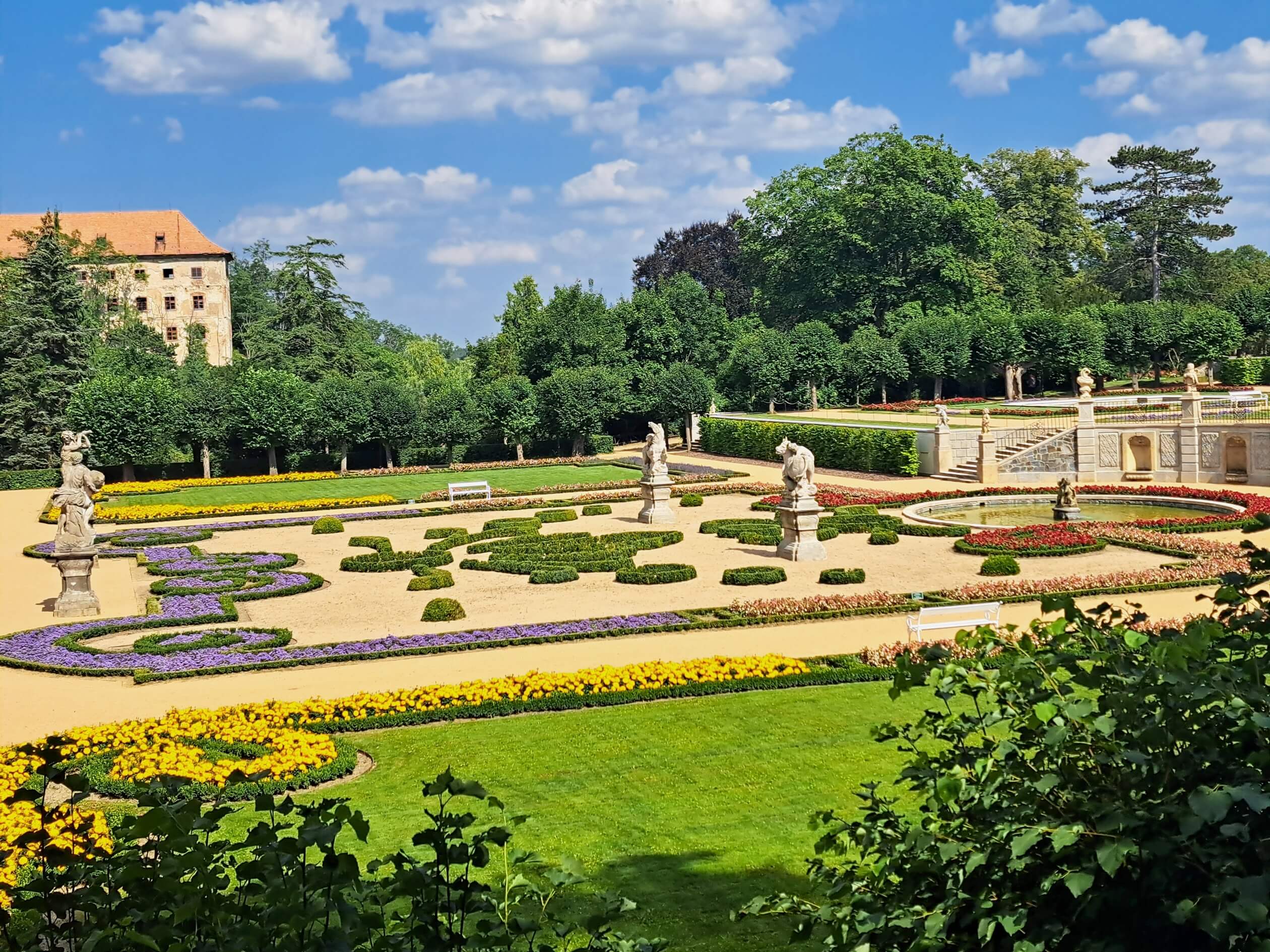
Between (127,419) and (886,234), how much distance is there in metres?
42.5

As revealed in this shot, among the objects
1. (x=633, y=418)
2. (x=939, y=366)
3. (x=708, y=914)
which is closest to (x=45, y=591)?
(x=708, y=914)

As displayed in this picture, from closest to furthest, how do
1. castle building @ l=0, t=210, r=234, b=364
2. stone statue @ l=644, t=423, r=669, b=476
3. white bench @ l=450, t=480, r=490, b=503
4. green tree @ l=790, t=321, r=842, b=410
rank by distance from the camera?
stone statue @ l=644, t=423, r=669, b=476 < white bench @ l=450, t=480, r=490, b=503 < green tree @ l=790, t=321, r=842, b=410 < castle building @ l=0, t=210, r=234, b=364

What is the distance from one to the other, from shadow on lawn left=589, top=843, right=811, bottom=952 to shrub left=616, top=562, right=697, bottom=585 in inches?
530

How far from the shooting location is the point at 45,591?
957 inches

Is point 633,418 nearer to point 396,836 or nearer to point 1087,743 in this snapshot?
point 396,836

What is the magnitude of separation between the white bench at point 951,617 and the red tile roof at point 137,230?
7461 cm

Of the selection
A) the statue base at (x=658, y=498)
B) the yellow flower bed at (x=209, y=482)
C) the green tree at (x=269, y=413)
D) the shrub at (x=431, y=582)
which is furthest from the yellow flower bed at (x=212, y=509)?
the shrub at (x=431, y=582)

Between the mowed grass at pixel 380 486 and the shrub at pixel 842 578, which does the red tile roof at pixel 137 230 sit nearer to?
the mowed grass at pixel 380 486

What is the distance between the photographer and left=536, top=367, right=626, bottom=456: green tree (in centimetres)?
5409

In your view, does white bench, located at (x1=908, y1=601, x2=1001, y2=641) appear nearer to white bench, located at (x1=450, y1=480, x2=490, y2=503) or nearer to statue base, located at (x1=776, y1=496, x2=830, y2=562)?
statue base, located at (x1=776, y1=496, x2=830, y2=562)

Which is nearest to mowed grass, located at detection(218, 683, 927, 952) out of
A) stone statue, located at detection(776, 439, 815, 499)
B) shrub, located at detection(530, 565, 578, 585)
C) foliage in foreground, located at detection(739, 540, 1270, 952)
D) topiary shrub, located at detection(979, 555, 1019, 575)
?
foliage in foreground, located at detection(739, 540, 1270, 952)

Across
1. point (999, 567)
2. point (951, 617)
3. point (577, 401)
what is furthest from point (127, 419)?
point (951, 617)

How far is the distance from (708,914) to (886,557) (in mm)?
16764

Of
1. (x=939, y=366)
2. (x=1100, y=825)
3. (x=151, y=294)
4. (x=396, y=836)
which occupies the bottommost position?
(x=396, y=836)
